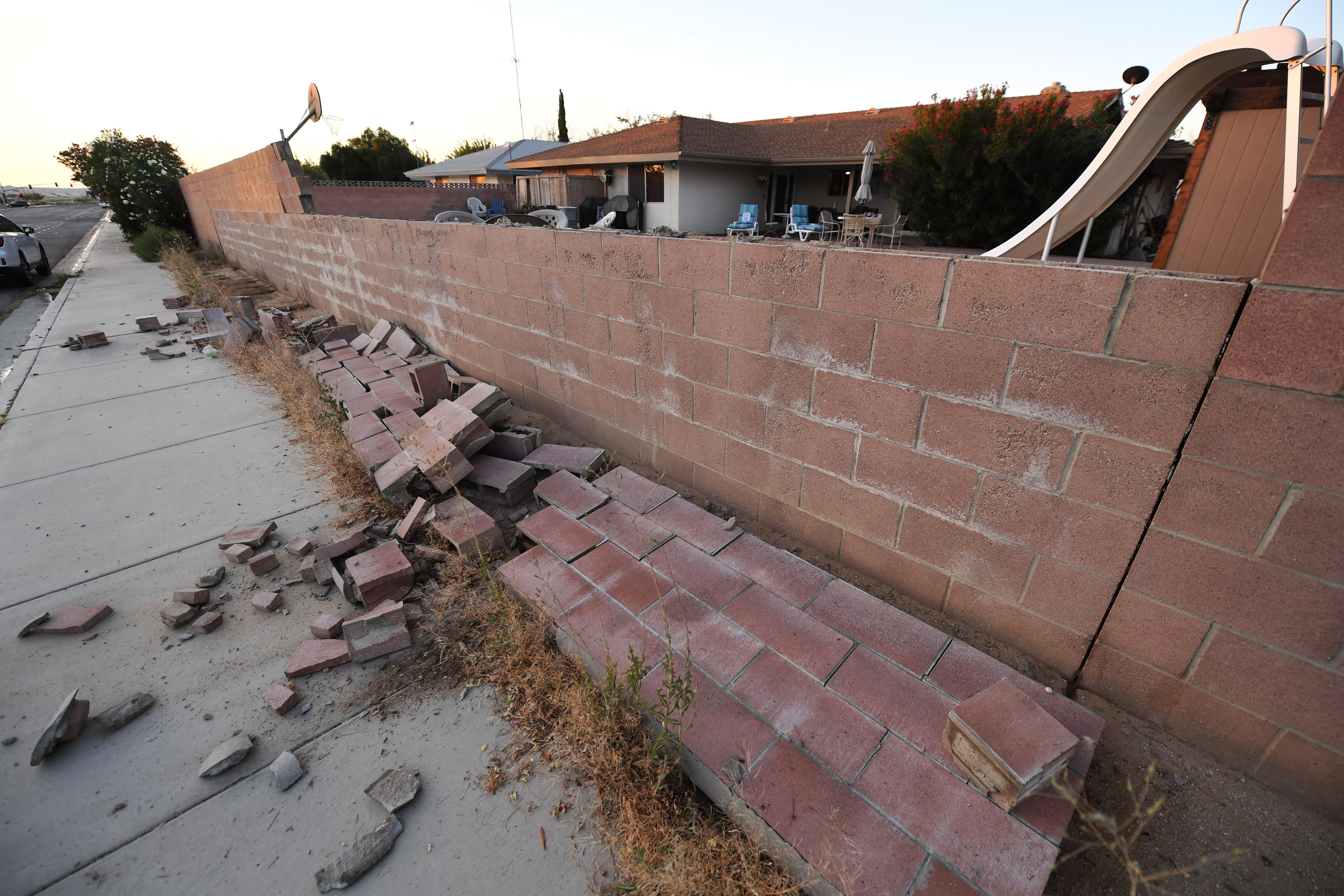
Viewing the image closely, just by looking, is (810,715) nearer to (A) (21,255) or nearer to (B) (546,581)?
(B) (546,581)

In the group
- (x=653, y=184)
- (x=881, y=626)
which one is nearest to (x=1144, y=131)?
(x=881, y=626)

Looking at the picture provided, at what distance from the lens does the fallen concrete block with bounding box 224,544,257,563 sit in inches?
124

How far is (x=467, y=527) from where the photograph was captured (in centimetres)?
308

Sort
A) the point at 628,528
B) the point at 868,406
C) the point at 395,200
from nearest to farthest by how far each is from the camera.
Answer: the point at 868,406, the point at 628,528, the point at 395,200

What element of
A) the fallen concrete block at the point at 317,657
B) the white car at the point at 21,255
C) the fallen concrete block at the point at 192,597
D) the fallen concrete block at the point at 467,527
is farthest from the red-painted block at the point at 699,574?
the white car at the point at 21,255

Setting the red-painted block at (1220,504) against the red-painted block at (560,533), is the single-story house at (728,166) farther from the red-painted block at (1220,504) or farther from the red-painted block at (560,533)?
the red-painted block at (1220,504)

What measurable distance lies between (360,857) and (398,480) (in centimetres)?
217

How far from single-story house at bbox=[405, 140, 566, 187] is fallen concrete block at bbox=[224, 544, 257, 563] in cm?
2308

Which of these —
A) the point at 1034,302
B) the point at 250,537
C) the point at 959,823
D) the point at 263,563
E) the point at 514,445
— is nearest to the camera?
the point at 959,823

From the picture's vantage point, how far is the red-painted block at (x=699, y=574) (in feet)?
8.23

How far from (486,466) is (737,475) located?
5.95 feet

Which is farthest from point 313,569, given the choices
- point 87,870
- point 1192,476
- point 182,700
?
point 1192,476

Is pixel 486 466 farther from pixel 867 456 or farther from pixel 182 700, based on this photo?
pixel 867 456

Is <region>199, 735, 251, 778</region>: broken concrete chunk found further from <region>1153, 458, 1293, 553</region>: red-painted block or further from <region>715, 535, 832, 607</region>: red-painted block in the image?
<region>1153, 458, 1293, 553</region>: red-painted block
